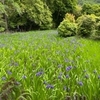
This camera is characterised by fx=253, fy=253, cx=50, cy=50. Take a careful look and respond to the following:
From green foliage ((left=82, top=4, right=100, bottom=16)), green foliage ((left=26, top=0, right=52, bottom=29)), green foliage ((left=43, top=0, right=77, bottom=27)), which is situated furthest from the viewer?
green foliage ((left=43, top=0, right=77, bottom=27))

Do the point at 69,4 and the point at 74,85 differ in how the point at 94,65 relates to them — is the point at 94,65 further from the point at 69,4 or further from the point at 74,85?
the point at 69,4

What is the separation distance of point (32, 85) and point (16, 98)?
2.08ft

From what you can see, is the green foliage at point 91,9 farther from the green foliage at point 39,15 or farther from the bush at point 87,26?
the bush at point 87,26

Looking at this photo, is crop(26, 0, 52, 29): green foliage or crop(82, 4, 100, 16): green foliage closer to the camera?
crop(26, 0, 52, 29): green foliage

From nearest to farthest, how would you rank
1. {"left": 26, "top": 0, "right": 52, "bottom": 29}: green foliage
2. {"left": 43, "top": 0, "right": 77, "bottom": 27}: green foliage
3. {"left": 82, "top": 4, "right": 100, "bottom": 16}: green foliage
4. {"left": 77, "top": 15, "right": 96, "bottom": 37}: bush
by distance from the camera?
{"left": 77, "top": 15, "right": 96, "bottom": 37}: bush, {"left": 26, "top": 0, "right": 52, "bottom": 29}: green foliage, {"left": 82, "top": 4, "right": 100, "bottom": 16}: green foliage, {"left": 43, "top": 0, "right": 77, "bottom": 27}: green foliage

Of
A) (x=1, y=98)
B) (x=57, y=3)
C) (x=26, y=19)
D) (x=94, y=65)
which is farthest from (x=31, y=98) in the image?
(x=57, y=3)

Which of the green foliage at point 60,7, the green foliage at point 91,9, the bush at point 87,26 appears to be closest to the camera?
the bush at point 87,26

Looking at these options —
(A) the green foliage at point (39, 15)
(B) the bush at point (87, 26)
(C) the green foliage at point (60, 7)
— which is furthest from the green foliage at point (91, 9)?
(B) the bush at point (87, 26)

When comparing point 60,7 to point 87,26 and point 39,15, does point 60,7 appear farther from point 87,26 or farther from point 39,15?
point 87,26

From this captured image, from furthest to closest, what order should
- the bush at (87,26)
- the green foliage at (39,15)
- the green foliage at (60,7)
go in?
the green foliage at (60,7), the green foliage at (39,15), the bush at (87,26)

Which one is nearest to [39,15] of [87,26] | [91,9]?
[91,9]

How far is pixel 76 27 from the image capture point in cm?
1983

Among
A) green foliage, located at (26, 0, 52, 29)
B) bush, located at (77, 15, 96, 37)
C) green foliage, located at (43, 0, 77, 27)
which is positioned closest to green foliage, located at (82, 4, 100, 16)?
green foliage, located at (43, 0, 77, 27)

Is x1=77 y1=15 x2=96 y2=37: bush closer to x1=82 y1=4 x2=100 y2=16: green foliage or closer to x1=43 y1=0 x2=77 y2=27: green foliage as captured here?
x1=82 y1=4 x2=100 y2=16: green foliage
